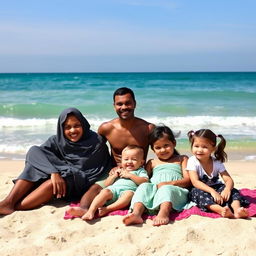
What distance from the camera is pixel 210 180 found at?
4.65 metres

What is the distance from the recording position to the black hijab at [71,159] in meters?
4.80

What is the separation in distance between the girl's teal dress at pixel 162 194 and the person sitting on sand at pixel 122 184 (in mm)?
173

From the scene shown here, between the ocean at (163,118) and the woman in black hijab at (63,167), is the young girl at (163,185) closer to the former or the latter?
the woman in black hijab at (63,167)

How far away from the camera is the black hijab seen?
480 cm

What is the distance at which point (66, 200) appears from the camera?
5055 mm

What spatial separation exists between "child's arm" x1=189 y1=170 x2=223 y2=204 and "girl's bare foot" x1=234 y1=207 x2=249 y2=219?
0.25m

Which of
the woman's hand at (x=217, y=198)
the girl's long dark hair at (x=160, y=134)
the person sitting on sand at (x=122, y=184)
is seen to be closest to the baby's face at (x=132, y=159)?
the person sitting on sand at (x=122, y=184)

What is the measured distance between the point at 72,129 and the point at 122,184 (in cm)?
88

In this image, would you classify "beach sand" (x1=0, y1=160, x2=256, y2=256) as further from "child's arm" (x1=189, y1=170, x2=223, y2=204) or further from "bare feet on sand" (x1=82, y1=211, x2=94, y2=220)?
"child's arm" (x1=189, y1=170, x2=223, y2=204)

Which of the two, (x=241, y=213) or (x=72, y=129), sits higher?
(x=72, y=129)

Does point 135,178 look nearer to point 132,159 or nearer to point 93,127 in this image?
point 132,159

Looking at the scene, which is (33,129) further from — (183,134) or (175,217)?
(175,217)

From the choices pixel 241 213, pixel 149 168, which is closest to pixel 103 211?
pixel 149 168

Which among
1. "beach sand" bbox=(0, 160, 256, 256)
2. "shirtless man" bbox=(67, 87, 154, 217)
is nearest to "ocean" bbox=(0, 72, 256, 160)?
"shirtless man" bbox=(67, 87, 154, 217)
